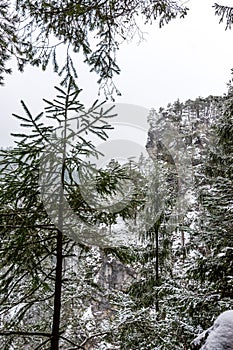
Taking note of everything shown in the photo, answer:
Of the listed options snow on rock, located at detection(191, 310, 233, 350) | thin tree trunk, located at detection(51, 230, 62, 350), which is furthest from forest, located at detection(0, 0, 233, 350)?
snow on rock, located at detection(191, 310, 233, 350)

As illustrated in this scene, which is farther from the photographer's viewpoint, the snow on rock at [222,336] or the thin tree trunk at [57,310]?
the thin tree trunk at [57,310]

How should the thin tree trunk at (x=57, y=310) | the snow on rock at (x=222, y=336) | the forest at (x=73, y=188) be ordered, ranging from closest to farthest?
the snow on rock at (x=222, y=336) < the thin tree trunk at (x=57, y=310) < the forest at (x=73, y=188)

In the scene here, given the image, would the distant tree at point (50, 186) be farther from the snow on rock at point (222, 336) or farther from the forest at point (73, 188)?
the snow on rock at point (222, 336)

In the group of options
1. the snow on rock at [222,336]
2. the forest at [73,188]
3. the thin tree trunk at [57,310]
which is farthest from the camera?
the forest at [73,188]

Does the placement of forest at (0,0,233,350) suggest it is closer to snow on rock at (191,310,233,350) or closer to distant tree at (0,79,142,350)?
distant tree at (0,79,142,350)

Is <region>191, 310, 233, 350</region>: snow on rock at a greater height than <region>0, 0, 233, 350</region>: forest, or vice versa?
<region>0, 0, 233, 350</region>: forest

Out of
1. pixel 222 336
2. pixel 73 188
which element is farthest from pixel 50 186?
pixel 222 336

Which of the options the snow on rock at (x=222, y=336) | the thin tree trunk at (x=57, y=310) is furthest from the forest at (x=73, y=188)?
the snow on rock at (x=222, y=336)

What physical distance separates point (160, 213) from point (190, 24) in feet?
15.7

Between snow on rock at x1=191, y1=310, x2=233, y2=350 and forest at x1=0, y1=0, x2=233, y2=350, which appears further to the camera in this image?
forest at x1=0, y1=0, x2=233, y2=350

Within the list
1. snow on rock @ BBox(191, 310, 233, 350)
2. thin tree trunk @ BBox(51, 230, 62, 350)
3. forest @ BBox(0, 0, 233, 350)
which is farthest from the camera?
forest @ BBox(0, 0, 233, 350)

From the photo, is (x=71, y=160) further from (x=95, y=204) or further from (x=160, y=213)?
(x=160, y=213)

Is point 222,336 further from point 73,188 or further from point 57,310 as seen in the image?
point 73,188

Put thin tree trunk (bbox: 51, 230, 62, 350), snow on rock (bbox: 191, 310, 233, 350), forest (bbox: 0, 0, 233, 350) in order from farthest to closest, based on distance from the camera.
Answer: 1. forest (bbox: 0, 0, 233, 350)
2. thin tree trunk (bbox: 51, 230, 62, 350)
3. snow on rock (bbox: 191, 310, 233, 350)
